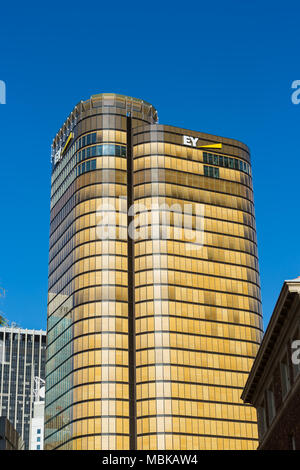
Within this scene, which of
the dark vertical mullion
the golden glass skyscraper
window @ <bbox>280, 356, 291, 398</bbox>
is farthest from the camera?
the dark vertical mullion

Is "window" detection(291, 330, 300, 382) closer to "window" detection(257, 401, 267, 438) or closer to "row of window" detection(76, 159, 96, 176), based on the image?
"window" detection(257, 401, 267, 438)

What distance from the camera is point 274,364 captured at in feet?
211

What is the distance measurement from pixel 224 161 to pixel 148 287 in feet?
123

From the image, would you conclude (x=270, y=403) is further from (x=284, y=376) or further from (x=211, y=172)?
(x=211, y=172)

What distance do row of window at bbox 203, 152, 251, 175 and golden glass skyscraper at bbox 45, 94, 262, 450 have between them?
0.91 feet

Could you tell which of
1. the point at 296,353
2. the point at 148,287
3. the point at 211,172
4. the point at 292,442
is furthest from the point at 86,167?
the point at 292,442

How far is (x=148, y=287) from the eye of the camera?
15888 cm

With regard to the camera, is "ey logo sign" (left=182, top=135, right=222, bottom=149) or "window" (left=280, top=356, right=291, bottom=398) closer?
"window" (left=280, top=356, right=291, bottom=398)

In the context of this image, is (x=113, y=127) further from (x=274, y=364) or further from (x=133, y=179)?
(x=274, y=364)

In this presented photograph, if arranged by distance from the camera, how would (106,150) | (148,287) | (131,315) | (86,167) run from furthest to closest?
(86,167) < (106,150) < (131,315) < (148,287)

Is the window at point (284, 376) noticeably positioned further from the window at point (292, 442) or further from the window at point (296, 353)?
the window at point (292, 442)

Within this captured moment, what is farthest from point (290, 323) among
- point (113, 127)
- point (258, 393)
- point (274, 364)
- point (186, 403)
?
point (113, 127)

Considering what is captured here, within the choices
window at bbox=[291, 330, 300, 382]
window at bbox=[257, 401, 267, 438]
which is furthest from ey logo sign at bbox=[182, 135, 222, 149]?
window at bbox=[291, 330, 300, 382]

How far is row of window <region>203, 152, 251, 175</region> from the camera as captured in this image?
17525 centimetres
